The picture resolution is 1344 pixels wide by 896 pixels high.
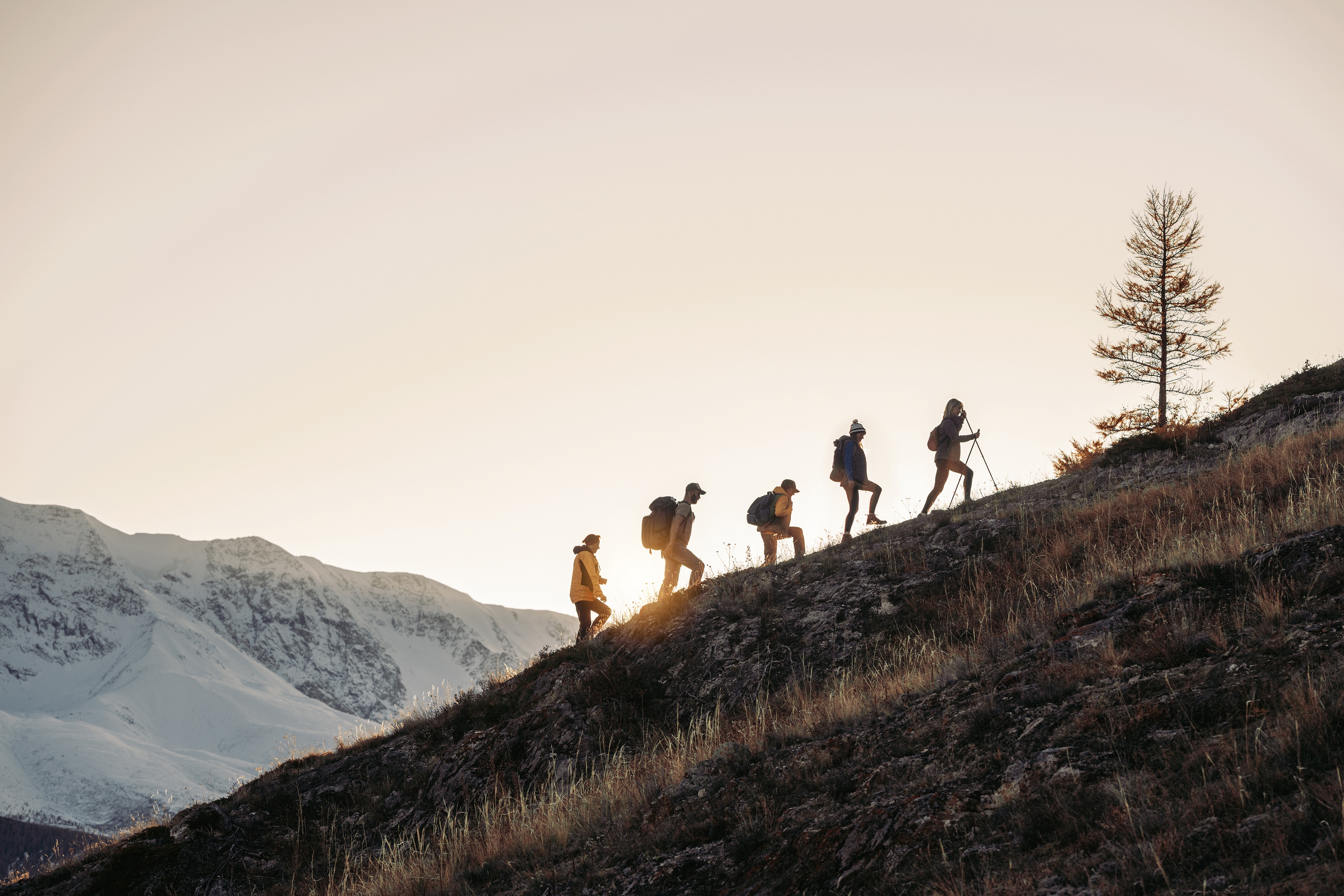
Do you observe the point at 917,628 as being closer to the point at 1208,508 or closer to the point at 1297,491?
the point at 1208,508

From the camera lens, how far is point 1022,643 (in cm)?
615

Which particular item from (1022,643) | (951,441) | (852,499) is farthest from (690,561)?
(1022,643)

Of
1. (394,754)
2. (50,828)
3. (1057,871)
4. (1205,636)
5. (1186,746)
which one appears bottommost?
(50,828)

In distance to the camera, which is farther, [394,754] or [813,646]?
[394,754]

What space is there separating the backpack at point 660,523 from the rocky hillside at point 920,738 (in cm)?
167

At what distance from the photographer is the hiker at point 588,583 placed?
1347 centimetres

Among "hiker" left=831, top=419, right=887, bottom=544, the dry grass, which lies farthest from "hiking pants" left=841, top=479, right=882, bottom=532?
the dry grass

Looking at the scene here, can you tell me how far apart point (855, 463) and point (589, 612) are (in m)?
4.95

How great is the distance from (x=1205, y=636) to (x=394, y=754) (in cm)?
1018

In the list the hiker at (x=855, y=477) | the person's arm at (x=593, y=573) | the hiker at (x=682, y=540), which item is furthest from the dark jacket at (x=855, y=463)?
the person's arm at (x=593, y=573)

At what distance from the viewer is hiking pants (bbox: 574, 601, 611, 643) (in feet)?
43.7

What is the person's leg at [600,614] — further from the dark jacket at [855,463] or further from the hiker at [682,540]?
the dark jacket at [855,463]

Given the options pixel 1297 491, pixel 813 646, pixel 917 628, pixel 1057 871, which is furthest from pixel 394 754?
pixel 1297 491

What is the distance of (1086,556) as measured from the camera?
9086mm
